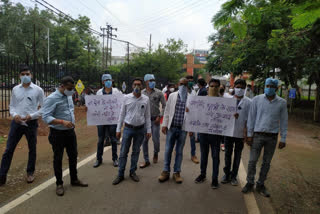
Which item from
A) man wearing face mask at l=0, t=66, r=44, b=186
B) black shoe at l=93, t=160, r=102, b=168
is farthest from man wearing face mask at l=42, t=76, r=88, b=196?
black shoe at l=93, t=160, r=102, b=168

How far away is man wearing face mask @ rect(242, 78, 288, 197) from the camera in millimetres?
4113

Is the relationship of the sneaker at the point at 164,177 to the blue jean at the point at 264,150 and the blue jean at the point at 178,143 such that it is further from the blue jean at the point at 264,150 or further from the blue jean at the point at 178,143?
the blue jean at the point at 264,150

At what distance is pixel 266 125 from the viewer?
4.09 metres

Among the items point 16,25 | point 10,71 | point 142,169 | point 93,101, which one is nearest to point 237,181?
point 142,169

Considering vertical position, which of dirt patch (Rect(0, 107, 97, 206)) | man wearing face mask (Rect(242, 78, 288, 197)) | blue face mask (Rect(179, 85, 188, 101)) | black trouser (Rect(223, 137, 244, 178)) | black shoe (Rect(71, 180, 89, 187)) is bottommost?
dirt patch (Rect(0, 107, 97, 206))

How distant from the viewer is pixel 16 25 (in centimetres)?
4250

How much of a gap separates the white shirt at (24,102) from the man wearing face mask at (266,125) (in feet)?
12.3

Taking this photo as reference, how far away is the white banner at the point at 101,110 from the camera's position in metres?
5.38

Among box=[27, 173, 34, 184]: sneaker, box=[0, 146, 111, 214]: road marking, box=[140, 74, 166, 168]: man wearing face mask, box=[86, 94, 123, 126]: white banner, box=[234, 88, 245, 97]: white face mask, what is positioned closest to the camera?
box=[0, 146, 111, 214]: road marking

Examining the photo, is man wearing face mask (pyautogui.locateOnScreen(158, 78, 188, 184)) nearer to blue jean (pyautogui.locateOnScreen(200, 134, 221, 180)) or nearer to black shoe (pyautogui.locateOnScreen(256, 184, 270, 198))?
blue jean (pyautogui.locateOnScreen(200, 134, 221, 180))

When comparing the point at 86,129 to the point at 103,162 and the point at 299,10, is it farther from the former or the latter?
the point at 299,10

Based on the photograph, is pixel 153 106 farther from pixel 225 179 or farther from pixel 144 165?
pixel 225 179

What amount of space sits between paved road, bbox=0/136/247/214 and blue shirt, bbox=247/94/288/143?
1.19m

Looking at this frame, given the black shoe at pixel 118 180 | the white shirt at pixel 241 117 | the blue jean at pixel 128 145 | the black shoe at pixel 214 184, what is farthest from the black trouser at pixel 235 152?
the black shoe at pixel 118 180
